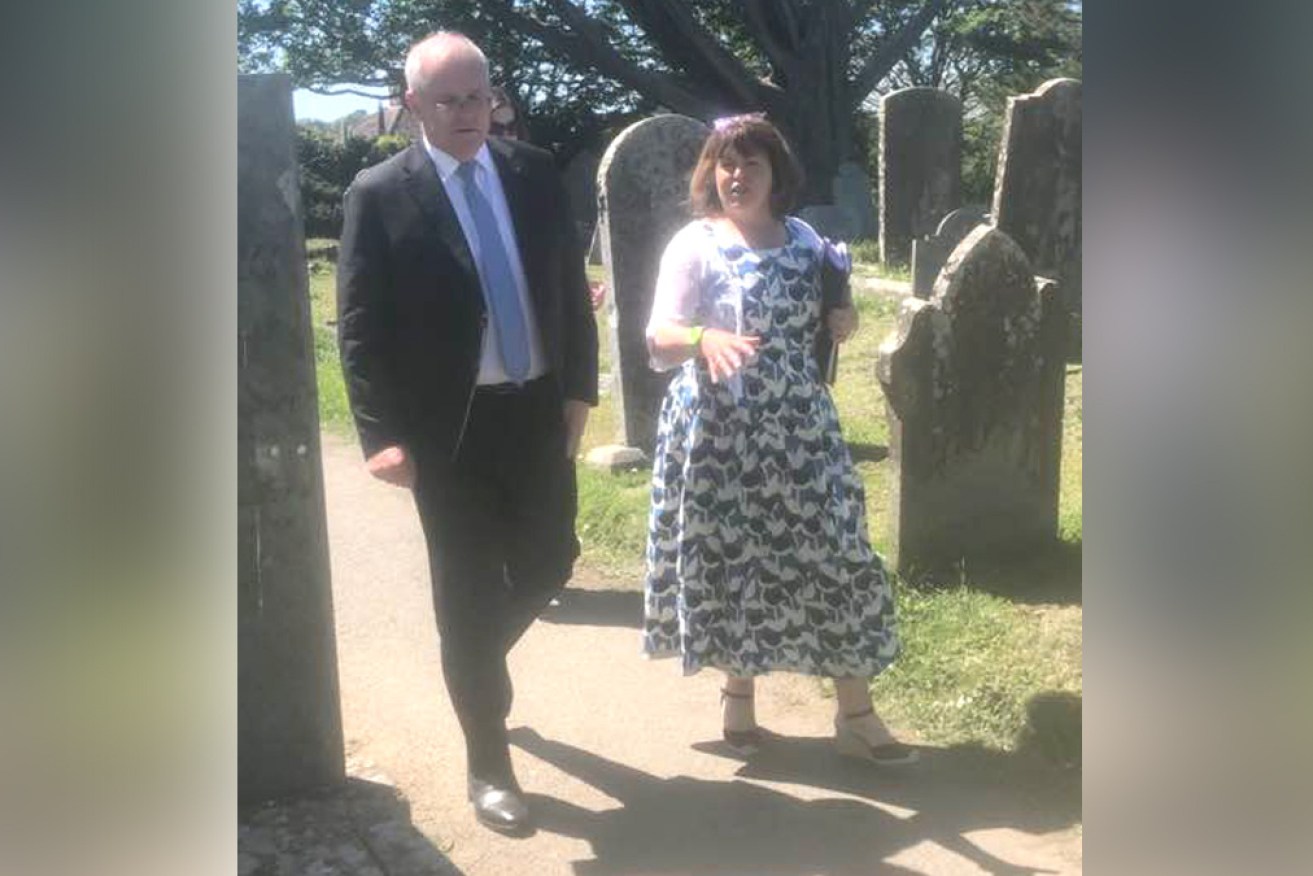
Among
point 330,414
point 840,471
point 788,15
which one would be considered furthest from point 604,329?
point 840,471

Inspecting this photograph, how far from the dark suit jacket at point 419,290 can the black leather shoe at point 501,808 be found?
76 centimetres

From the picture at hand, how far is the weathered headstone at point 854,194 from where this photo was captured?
12.4m

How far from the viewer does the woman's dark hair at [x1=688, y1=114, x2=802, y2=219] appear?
3.04 meters

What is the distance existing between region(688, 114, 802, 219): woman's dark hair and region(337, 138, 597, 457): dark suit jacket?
0.40 m

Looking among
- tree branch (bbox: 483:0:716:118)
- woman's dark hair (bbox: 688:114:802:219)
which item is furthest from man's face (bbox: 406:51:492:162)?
tree branch (bbox: 483:0:716:118)

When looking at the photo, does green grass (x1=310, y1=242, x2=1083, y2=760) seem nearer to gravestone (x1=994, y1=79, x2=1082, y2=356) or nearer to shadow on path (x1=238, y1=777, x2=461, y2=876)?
shadow on path (x1=238, y1=777, x2=461, y2=876)

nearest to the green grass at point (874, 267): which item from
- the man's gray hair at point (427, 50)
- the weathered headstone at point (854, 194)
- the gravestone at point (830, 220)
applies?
the gravestone at point (830, 220)

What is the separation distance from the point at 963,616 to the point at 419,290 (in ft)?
6.84

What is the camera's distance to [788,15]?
6.86 meters

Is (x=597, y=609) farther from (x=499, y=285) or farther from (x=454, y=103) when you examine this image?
(x=454, y=103)

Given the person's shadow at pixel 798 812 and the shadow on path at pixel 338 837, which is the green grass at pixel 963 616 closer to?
the person's shadow at pixel 798 812
